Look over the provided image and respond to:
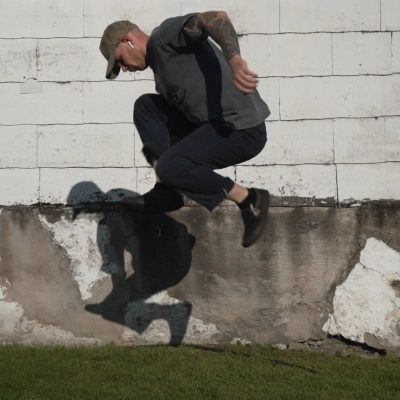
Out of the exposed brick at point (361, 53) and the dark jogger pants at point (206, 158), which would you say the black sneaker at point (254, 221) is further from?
the exposed brick at point (361, 53)

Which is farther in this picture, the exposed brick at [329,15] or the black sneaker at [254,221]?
the exposed brick at [329,15]

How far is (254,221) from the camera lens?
4879mm

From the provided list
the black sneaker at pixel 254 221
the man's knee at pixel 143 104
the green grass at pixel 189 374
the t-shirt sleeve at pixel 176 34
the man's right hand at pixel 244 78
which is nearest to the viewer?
the man's right hand at pixel 244 78

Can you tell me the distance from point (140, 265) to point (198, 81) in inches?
93.8

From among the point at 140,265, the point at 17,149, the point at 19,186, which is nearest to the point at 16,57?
the point at 17,149

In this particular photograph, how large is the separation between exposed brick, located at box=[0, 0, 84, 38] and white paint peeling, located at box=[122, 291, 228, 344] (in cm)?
220

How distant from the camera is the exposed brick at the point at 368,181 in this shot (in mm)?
6680

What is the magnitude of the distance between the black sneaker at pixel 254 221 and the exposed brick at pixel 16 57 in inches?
106

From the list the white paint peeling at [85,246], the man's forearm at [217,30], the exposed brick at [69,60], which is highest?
the exposed brick at [69,60]

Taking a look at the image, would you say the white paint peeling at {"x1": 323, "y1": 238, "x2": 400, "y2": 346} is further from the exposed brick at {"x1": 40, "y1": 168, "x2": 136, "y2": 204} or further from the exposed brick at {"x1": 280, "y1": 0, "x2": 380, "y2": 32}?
the exposed brick at {"x1": 40, "y1": 168, "x2": 136, "y2": 204}

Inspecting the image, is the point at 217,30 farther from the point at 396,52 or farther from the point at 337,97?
the point at 396,52

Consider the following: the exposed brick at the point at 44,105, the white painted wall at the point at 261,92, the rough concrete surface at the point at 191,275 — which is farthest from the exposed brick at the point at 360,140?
the exposed brick at the point at 44,105

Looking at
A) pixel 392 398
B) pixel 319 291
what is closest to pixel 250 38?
pixel 319 291

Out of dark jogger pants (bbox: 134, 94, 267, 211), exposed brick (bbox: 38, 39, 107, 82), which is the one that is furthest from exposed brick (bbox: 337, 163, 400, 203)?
exposed brick (bbox: 38, 39, 107, 82)
